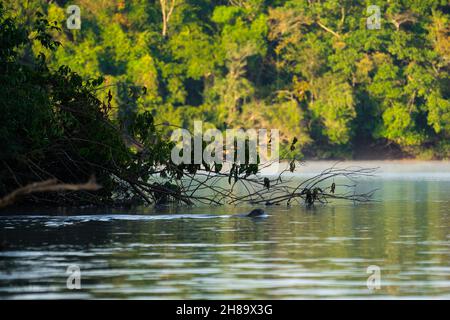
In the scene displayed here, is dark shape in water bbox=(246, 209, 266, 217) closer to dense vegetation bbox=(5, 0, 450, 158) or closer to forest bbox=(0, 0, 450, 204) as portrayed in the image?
forest bbox=(0, 0, 450, 204)

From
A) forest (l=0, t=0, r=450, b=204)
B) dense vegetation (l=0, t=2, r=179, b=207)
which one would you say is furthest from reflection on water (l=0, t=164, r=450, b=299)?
forest (l=0, t=0, r=450, b=204)

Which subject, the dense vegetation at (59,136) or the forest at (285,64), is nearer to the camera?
the dense vegetation at (59,136)

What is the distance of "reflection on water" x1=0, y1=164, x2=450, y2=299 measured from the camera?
1259 cm

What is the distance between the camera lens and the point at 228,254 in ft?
51.1

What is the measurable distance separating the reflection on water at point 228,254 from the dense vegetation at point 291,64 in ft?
122

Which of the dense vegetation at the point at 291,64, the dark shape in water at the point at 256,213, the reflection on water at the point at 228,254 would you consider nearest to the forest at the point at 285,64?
the dense vegetation at the point at 291,64

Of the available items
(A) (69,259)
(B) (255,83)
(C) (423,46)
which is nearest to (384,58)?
(C) (423,46)

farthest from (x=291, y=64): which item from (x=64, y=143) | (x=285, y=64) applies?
(x=64, y=143)

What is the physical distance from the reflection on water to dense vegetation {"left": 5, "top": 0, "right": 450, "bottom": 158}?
122 ft

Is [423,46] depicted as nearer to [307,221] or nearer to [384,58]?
[384,58]

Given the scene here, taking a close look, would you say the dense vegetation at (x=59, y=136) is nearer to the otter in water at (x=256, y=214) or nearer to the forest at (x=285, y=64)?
the otter in water at (x=256, y=214)

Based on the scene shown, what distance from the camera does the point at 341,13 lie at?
2537 inches

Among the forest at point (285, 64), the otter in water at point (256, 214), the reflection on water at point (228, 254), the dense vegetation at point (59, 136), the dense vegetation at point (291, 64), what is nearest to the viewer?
the reflection on water at point (228, 254)

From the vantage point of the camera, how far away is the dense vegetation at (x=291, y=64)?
60.1 meters
